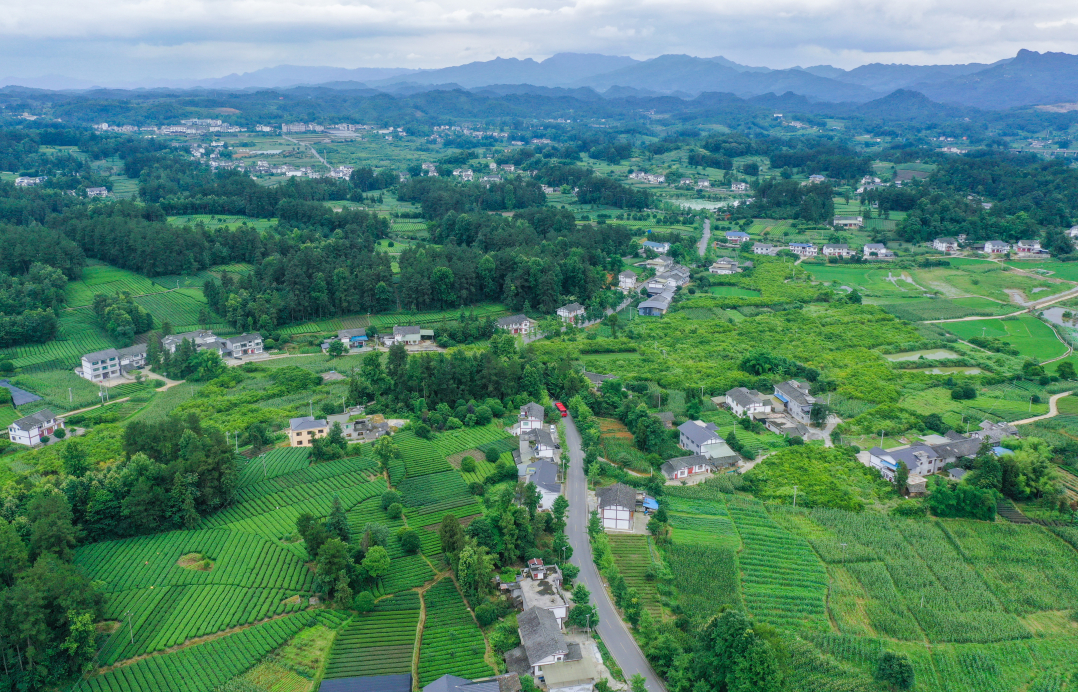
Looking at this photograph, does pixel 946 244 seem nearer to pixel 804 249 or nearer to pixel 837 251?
pixel 837 251

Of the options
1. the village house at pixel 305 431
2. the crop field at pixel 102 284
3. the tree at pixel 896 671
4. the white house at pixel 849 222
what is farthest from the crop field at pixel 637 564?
the white house at pixel 849 222

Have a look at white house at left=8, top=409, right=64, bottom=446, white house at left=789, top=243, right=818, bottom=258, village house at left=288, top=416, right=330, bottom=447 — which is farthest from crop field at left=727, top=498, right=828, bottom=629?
white house at left=789, top=243, right=818, bottom=258

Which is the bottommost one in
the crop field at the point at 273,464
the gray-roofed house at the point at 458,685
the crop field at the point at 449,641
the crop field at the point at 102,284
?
the crop field at the point at 449,641

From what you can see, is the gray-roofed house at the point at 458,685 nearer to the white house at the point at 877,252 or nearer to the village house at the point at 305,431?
the village house at the point at 305,431

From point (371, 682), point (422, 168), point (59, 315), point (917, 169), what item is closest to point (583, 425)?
point (371, 682)

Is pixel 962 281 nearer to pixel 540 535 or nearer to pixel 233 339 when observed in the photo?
pixel 540 535
